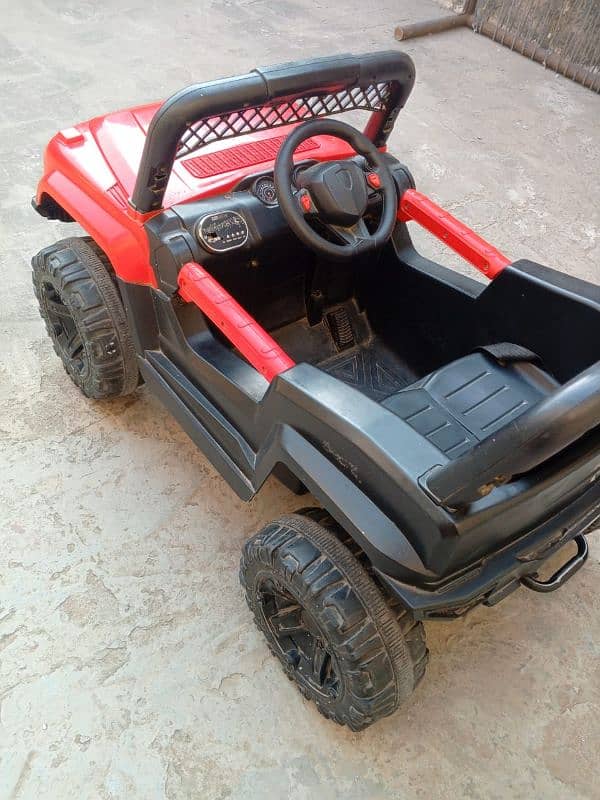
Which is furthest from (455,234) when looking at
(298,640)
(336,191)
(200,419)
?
(298,640)

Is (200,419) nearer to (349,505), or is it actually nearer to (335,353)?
(335,353)

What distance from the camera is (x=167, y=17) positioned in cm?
396

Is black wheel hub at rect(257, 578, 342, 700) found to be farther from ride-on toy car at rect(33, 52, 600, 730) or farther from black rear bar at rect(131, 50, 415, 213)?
black rear bar at rect(131, 50, 415, 213)

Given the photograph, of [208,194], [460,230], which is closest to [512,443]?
[460,230]

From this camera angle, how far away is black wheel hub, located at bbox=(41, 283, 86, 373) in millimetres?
1916

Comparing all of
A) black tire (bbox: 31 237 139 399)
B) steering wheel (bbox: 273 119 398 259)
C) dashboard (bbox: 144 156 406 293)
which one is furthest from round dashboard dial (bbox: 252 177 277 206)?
black tire (bbox: 31 237 139 399)

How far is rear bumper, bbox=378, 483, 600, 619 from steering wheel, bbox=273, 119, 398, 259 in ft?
2.30

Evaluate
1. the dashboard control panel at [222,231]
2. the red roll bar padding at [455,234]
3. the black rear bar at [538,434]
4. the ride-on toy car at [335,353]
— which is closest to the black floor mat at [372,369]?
the ride-on toy car at [335,353]

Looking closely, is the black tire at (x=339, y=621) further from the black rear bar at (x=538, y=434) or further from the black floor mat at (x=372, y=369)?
the black floor mat at (x=372, y=369)

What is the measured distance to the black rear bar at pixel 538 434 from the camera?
83cm

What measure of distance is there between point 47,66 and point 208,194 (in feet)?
7.80

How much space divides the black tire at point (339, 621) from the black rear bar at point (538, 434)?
0.40 meters

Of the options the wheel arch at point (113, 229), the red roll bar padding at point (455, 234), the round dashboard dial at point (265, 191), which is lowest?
the wheel arch at point (113, 229)

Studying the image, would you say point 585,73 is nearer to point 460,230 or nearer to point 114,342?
point 460,230
